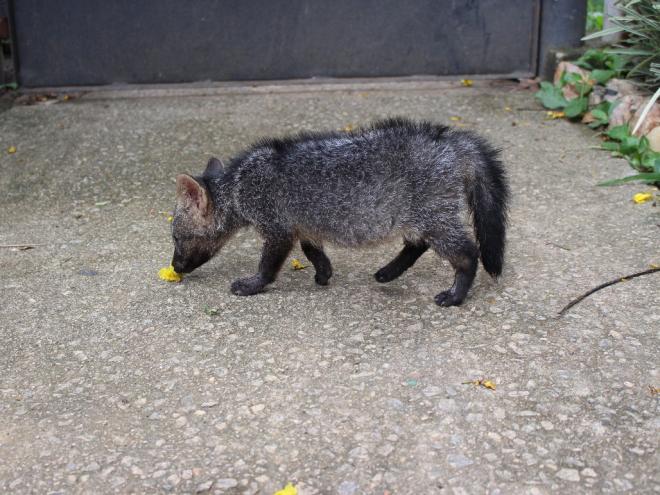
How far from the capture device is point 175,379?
408cm

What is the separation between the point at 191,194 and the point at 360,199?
1012mm

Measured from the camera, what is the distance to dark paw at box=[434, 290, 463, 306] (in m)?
4.62

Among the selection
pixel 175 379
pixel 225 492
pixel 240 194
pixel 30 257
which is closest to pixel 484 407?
Answer: pixel 225 492

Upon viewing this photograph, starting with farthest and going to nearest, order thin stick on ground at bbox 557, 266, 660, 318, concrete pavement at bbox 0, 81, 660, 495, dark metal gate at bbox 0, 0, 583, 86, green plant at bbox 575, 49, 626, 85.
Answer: dark metal gate at bbox 0, 0, 583, 86 → green plant at bbox 575, 49, 626, 85 → thin stick on ground at bbox 557, 266, 660, 318 → concrete pavement at bbox 0, 81, 660, 495

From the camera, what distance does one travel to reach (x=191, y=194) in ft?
16.3

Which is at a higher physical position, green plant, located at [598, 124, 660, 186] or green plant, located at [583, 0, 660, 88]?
green plant, located at [583, 0, 660, 88]

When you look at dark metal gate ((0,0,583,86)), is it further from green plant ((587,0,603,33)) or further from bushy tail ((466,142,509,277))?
bushy tail ((466,142,509,277))

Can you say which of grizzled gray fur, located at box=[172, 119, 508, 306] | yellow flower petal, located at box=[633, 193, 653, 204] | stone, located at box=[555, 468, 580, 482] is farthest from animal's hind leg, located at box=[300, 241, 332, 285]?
yellow flower petal, located at box=[633, 193, 653, 204]

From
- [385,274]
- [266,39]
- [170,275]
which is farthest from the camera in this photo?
[266,39]

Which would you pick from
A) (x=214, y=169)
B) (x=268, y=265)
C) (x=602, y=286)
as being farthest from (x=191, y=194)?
(x=602, y=286)

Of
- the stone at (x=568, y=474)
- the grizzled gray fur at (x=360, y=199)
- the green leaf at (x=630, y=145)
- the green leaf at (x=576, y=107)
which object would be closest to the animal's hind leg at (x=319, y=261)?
the grizzled gray fur at (x=360, y=199)

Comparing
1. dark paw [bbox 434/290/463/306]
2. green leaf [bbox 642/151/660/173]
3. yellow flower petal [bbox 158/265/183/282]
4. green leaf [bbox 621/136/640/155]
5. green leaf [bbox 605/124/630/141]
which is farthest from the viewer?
green leaf [bbox 605/124/630/141]

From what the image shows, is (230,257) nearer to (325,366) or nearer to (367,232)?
(367,232)

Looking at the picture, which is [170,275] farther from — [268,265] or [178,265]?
[268,265]
